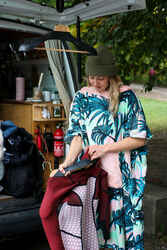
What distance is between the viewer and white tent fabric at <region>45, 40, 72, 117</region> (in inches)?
198

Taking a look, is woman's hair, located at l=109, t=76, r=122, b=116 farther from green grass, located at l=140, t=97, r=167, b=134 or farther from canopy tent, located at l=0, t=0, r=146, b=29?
green grass, located at l=140, t=97, r=167, b=134

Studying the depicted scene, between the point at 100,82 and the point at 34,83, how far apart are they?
9.48 ft

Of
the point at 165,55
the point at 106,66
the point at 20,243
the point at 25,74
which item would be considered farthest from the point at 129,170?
the point at 165,55

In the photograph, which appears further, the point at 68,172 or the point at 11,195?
the point at 11,195

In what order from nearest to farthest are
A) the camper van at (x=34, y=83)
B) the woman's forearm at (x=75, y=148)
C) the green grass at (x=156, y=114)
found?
1. the woman's forearm at (x=75, y=148)
2. the camper van at (x=34, y=83)
3. the green grass at (x=156, y=114)

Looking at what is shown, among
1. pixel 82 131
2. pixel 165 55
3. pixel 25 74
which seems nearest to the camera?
pixel 82 131

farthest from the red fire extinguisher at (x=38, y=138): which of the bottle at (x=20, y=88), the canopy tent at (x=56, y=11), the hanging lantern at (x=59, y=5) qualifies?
the hanging lantern at (x=59, y=5)

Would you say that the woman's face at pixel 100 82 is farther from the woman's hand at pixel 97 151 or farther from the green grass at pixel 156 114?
the green grass at pixel 156 114

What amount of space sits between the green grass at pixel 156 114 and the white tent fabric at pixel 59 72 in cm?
705

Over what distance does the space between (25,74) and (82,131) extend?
2.97m

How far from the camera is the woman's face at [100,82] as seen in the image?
3.12 meters

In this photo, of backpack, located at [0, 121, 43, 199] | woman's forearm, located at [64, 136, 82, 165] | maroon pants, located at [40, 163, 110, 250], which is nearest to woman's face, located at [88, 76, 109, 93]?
woman's forearm, located at [64, 136, 82, 165]

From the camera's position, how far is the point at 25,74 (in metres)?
6.01

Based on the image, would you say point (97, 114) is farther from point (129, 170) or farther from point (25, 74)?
point (25, 74)
